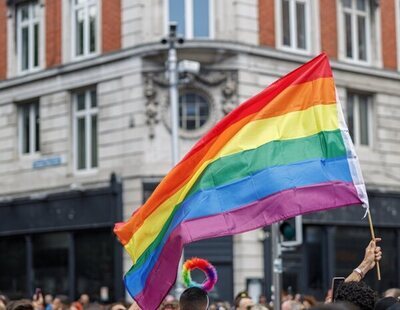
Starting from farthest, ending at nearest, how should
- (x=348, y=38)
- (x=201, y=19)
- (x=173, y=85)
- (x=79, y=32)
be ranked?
(x=348, y=38), (x=79, y=32), (x=201, y=19), (x=173, y=85)

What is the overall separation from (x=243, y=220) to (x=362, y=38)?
73.3 ft

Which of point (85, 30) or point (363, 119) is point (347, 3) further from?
point (85, 30)

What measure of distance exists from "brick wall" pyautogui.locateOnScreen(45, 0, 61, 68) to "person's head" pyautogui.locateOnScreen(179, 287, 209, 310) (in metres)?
22.5

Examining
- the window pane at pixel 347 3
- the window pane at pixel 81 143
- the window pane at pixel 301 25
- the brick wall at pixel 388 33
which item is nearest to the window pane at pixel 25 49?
the window pane at pixel 81 143

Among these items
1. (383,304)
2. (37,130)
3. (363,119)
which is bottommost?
(383,304)

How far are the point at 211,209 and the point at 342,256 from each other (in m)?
20.1

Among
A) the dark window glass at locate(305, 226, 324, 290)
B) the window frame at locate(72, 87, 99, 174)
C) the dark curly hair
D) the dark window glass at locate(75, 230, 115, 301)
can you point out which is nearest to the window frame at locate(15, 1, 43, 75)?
the window frame at locate(72, 87, 99, 174)

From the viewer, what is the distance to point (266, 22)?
92.3ft

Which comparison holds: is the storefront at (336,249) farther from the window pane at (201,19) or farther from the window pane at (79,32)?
the window pane at (79,32)

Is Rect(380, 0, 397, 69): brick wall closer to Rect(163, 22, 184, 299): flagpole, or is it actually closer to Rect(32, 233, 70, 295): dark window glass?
Rect(163, 22, 184, 299): flagpole

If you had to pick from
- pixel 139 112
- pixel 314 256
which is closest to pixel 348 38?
pixel 314 256

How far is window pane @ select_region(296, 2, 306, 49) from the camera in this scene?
29266mm

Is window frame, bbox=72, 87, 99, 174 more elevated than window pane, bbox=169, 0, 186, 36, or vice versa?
window pane, bbox=169, 0, 186, 36

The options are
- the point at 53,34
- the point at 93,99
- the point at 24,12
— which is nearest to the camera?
the point at 93,99
